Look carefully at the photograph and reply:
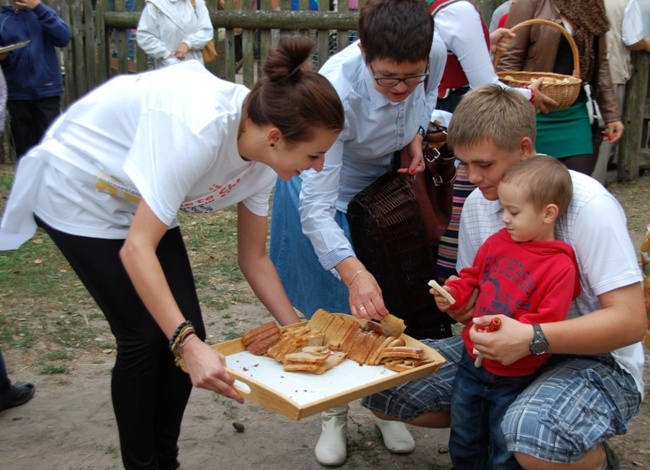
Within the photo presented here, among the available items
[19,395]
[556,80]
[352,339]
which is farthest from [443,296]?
[556,80]

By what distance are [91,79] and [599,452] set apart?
7.20 metres

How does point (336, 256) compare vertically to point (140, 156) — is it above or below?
below

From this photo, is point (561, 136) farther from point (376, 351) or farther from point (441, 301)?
point (376, 351)

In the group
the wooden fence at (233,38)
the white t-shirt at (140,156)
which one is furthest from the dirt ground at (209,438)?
the wooden fence at (233,38)

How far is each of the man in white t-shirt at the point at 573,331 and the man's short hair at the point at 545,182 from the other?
6 cm

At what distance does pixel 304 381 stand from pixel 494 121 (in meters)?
0.93

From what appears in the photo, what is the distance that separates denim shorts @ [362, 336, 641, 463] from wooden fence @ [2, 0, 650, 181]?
17.8 feet

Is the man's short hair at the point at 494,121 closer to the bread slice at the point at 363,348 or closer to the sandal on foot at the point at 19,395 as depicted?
the bread slice at the point at 363,348

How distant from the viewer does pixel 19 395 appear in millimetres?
3426

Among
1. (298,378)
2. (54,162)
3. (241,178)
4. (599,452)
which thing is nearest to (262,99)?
(241,178)

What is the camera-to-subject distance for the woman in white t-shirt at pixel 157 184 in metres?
2.09

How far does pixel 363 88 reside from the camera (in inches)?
115

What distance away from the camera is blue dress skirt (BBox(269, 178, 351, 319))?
3121 millimetres

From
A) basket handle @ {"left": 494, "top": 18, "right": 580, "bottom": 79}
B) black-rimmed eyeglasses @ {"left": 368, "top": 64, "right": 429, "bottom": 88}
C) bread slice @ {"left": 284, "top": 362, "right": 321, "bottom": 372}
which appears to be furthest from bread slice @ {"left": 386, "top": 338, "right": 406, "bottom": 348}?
basket handle @ {"left": 494, "top": 18, "right": 580, "bottom": 79}
